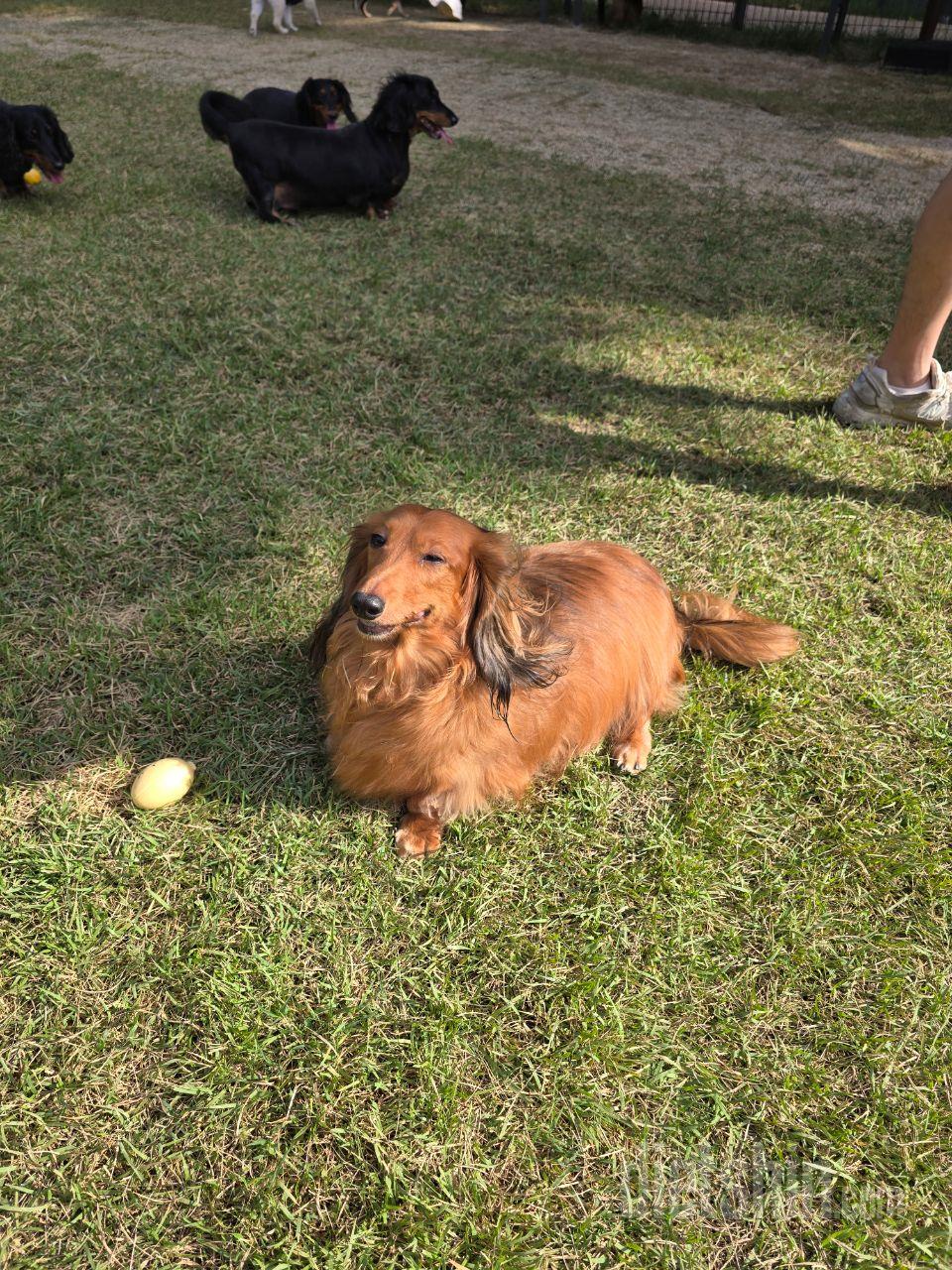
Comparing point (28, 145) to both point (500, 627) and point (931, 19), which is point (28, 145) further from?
point (931, 19)

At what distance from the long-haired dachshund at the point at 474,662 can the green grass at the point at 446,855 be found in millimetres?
167

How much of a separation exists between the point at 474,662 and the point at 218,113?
599 cm

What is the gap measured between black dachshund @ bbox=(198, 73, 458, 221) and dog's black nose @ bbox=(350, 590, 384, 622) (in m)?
4.68

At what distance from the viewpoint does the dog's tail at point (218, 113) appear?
5820 mm

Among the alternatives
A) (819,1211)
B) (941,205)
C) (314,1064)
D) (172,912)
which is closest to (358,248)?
(941,205)

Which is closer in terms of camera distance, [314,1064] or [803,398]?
[314,1064]

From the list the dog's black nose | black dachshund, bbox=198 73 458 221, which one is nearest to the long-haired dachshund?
the dog's black nose

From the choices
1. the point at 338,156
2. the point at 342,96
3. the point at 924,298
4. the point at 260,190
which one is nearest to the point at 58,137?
the point at 260,190

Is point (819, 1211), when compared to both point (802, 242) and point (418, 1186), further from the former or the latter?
point (802, 242)

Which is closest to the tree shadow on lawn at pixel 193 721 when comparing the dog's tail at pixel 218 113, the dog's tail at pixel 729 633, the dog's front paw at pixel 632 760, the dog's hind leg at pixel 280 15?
the dog's front paw at pixel 632 760

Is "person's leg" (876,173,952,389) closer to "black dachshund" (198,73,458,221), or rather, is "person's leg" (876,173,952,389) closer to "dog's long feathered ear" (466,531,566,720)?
"dog's long feathered ear" (466,531,566,720)

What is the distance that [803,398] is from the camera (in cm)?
396

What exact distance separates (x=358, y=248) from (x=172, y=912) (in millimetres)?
4580

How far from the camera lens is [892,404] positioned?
3629 millimetres
